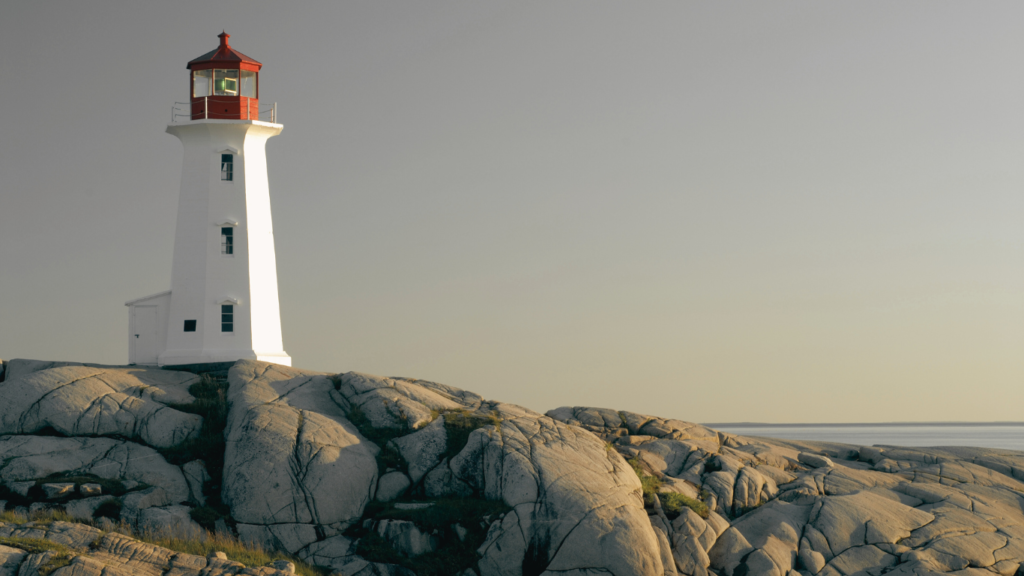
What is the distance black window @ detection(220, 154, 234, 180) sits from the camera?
36531 mm

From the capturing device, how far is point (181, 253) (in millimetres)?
36281

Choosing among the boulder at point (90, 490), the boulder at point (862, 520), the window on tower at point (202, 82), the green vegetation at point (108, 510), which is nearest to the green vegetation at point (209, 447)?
the green vegetation at point (108, 510)

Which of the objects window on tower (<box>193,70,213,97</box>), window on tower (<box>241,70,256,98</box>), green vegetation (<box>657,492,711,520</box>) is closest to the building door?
window on tower (<box>193,70,213,97</box>)

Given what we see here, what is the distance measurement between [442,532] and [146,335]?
19.2 m

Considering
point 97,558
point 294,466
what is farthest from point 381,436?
point 97,558

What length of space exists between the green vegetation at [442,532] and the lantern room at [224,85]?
20.2 meters

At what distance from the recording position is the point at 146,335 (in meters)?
36.2

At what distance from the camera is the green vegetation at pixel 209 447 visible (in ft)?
80.1

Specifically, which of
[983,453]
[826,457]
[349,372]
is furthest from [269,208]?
[983,453]

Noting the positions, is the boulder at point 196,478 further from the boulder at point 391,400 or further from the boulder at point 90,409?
the boulder at point 391,400

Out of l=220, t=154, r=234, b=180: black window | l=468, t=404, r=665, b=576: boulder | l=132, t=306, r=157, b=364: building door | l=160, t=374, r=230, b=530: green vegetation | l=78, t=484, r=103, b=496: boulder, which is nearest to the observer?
l=468, t=404, r=665, b=576: boulder

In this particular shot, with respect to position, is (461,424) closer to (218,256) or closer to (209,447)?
(209,447)

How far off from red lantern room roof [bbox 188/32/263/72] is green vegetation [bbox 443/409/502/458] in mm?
19094

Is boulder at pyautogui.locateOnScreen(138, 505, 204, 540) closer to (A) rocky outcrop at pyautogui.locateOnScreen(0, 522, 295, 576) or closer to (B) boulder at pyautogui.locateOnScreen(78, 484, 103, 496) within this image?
(B) boulder at pyautogui.locateOnScreen(78, 484, 103, 496)
